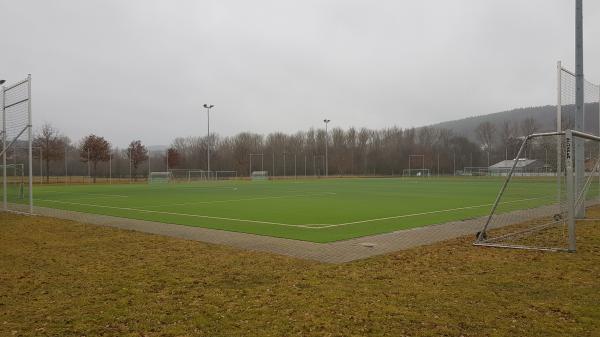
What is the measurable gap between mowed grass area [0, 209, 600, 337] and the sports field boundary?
0.56m

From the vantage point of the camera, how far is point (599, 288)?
6105 millimetres

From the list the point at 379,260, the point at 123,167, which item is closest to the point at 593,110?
the point at 379,260

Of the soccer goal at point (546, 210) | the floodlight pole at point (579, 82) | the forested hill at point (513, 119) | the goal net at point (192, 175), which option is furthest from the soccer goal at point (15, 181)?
the forested hill at point (513, 119)

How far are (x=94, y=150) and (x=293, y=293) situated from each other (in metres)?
56.7

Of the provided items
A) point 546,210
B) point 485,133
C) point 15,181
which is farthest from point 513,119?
point 15,181

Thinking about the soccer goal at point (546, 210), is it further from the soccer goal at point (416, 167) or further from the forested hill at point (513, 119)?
the soccer goal at point (416, 167)

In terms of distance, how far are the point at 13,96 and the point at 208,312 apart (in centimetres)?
1557

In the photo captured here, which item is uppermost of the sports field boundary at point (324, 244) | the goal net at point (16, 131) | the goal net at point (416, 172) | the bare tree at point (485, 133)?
the bare tree at point (485, 133)

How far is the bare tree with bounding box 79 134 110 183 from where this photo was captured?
5725cm

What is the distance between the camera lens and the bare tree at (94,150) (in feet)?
188

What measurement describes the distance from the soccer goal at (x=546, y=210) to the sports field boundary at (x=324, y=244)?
0.58m

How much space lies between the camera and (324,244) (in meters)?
9.84

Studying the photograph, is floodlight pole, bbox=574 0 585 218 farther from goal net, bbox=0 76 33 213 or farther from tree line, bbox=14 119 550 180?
tree line, bbox=14 119 550 180

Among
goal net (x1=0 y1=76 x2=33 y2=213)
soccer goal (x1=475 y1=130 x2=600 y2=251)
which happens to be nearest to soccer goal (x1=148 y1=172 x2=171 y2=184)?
goal net (x1=0 y1=76 x2=33 y2=213)
